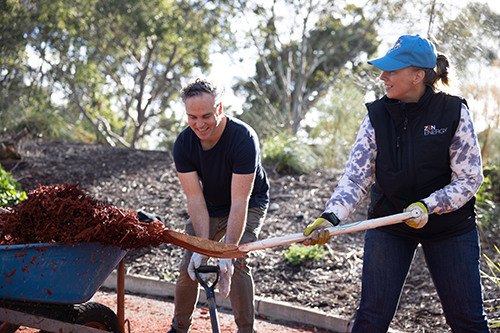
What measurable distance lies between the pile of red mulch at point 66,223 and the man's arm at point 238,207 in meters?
0.50

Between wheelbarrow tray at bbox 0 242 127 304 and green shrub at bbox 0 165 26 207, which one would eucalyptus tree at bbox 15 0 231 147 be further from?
wheelbarrow tray at bbox 0 242 127 304

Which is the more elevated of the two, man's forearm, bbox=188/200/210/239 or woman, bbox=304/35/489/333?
woman, bbox=304/35/489/333

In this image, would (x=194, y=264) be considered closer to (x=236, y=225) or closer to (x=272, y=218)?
(x=236, y=225)

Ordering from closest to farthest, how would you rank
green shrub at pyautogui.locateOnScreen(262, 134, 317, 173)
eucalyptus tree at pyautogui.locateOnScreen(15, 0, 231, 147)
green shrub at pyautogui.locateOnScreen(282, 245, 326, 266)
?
green shrub at pyautogui.locateOnScreen(282, 245, 326, 266), green shrub at pyautogui.locateOnScreen(262, 134, 317, 173), eucalyptus tree at pyautogui.locateOnScreen(15, 0, 231, 147)

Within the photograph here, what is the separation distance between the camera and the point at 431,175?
2064 millimetres

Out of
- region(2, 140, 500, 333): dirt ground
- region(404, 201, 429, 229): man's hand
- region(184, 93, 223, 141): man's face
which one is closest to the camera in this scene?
region(404, 201, 429, 229): man's hand

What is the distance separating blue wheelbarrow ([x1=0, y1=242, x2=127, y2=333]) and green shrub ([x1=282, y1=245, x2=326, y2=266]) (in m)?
2.77

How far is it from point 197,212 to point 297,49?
1123cm

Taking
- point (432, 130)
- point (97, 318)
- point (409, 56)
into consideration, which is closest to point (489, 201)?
point (432, 130)

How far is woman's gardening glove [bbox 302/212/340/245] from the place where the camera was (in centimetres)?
199

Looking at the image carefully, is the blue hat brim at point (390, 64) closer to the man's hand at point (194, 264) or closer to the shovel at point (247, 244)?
the shovel at point (247, 244)

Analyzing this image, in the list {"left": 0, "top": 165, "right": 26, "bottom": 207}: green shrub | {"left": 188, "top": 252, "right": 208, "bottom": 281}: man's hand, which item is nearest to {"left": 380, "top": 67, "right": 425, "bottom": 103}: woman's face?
{"left": 188, "top": 252, "right": 208, "bottom": 281}: man's hand

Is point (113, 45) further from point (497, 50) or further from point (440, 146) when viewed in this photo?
point (440, 146)

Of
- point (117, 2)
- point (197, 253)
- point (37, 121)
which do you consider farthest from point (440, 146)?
point (117, 2)
